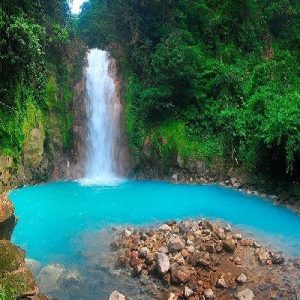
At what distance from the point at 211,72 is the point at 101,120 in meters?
6.11

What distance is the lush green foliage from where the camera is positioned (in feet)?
32.7

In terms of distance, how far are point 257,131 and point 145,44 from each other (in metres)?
8.51

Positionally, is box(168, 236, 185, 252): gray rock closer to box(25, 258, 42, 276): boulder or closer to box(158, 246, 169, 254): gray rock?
box(158, 246, 169, 254): gray rock

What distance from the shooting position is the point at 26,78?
11.1 m

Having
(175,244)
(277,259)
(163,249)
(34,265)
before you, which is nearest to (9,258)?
(34,265)

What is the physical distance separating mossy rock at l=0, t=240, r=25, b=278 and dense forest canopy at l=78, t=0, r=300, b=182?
958 centimetres

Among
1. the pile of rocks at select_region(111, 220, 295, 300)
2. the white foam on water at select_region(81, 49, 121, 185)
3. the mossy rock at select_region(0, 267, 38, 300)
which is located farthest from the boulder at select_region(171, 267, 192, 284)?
the white foam on water at select_region(81, 49, 121, 185)

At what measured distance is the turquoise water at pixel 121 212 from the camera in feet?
32.4

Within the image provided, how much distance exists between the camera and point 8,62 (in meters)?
10.2

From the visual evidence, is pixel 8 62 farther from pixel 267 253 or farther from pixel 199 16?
pixel 199 16

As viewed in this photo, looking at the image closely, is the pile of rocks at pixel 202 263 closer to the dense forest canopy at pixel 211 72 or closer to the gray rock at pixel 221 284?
the gray rock at pixel 221 284

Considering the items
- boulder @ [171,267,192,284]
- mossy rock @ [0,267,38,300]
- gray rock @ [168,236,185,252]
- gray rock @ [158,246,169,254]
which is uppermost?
mossy rock @ [0,267,38,300]

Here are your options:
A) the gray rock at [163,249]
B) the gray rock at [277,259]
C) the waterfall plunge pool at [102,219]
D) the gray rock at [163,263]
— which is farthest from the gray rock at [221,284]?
the gray rock at [277,259]

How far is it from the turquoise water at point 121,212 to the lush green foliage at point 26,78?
8.18ft
